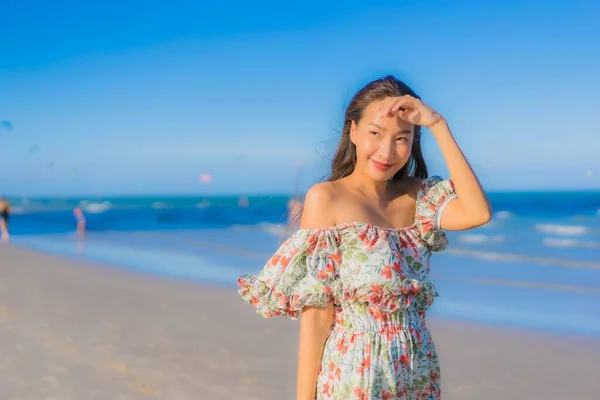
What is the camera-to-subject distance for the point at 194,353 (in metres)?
7.41

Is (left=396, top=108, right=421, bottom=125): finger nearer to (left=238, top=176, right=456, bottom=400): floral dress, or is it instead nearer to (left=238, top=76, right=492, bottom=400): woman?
(left=238, top=76, right=492, bottom=400): woman

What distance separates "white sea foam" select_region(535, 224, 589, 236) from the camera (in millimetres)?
26125

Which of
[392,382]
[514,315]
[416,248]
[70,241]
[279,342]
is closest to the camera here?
[392,382]

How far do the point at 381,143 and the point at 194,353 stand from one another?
5.50 m

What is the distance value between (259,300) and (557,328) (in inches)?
290

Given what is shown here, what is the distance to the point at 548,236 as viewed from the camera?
965 inches

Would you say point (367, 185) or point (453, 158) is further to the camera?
point (367, 185)

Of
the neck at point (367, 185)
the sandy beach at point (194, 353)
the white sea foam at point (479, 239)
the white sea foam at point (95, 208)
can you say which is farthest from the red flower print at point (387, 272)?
the white sea foam at point (95, 208)

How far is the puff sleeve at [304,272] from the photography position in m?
2.30

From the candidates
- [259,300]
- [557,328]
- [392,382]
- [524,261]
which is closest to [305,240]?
[259,300]

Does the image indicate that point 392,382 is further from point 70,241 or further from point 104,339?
point 70,241

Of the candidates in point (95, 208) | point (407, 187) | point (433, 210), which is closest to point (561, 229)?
point (407, 187)

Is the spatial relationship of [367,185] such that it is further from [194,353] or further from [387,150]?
[194,353]

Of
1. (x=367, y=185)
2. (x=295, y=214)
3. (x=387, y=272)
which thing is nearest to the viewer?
(x=387, y=272)
